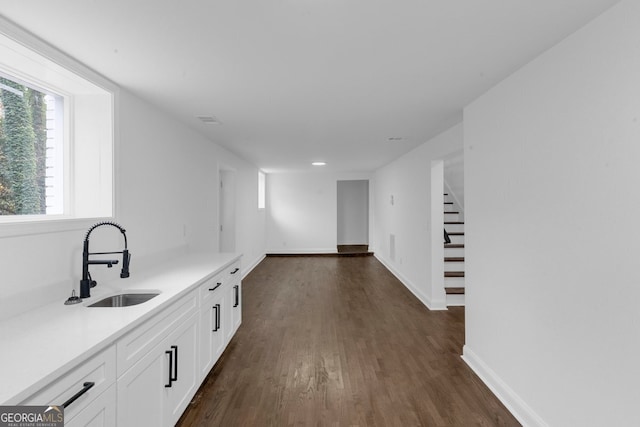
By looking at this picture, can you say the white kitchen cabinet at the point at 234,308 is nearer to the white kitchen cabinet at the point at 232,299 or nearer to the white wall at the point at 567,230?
the white kitchen cabinet at the point at 232,299

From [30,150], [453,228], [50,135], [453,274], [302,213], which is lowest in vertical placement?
[453,274]

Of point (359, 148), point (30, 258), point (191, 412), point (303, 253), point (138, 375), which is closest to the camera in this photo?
point (138, 375)

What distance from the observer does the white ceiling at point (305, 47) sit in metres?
1.46

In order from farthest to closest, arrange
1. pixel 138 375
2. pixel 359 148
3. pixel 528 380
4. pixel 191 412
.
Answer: pixel 359 148
pixel 191 412
pixel 528 380
pixel 138 375

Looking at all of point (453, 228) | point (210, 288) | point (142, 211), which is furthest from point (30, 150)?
point (453, 228)

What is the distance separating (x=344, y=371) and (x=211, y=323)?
1.20 meters

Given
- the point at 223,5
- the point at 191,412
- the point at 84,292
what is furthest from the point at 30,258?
the point at 223,5

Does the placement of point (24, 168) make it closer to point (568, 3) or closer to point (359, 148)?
point (568, 3)

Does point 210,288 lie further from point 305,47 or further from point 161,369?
point 305,47

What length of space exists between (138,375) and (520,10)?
99.5 inches

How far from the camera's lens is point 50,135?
2.08 meters

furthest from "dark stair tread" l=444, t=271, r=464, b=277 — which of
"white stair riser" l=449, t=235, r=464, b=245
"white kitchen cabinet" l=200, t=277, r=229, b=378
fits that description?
"white kitchen cabinet" l=200, t=277, r=229, b=378

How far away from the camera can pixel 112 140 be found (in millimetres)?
2293

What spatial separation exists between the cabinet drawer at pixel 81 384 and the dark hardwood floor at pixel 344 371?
1.05 metres
